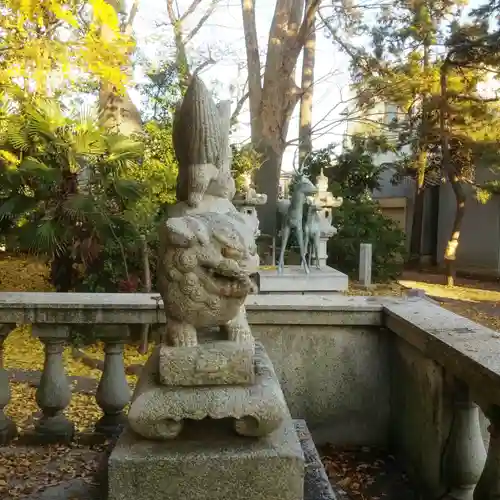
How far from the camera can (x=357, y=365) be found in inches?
135

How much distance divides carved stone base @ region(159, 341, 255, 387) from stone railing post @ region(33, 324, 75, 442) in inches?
54.7

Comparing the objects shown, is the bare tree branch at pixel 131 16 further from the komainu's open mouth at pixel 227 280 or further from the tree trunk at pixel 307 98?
the komainu's open mouth at pixel 227 280

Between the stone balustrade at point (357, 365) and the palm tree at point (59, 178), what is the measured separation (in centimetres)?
342

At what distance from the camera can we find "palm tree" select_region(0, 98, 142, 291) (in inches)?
256

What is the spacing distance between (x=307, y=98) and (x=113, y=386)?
14529mm

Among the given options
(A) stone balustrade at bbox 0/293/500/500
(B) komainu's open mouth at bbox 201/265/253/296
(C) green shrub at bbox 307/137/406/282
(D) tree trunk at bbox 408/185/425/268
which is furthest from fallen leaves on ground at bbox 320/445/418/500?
(D) tree trunk at bbox 408/185/425/268

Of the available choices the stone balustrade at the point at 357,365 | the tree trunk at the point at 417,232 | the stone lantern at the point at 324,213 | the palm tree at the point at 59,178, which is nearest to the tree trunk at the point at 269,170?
the stone lantern at the point at 324,213

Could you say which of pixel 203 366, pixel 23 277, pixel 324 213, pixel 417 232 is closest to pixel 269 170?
pixel 324 213

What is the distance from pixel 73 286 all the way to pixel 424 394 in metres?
6.47

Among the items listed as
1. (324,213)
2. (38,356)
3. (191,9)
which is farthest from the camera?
(191,9)

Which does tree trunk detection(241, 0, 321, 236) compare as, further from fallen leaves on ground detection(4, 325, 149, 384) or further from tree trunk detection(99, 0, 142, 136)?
fallen leaves on ground detection(4, 325, 149, 384)

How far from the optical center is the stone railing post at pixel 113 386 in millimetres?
3154

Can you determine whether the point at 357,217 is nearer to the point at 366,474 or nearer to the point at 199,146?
the point at 366,474

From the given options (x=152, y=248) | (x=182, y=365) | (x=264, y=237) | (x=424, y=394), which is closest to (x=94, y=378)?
(x=152, y=248)
